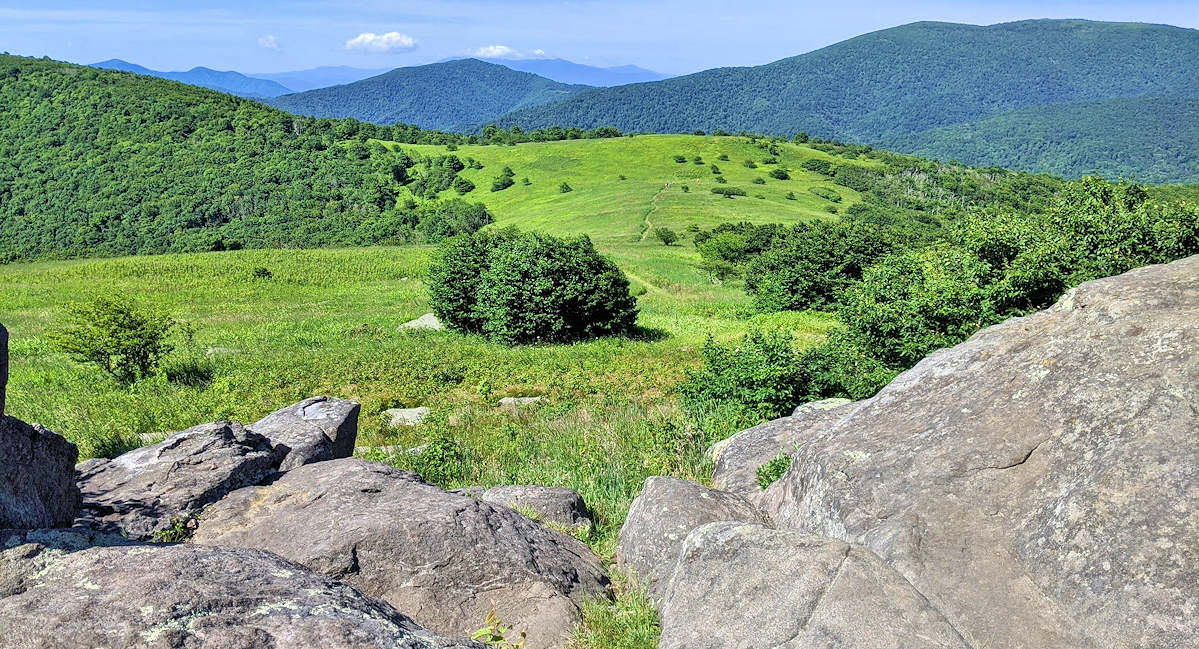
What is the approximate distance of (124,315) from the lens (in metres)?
21.1

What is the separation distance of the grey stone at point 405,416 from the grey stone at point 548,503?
24.7 feet

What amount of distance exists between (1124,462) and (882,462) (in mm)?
1589

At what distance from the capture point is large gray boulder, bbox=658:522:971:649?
14.5 feet

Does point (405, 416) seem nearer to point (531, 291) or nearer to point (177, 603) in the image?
point (177, 603)

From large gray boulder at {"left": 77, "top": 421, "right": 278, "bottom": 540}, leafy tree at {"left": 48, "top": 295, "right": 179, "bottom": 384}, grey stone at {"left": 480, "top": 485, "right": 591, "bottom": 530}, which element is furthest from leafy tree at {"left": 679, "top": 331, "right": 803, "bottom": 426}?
leafy tree at {"left": 48, "top": 295, "right": 179, "bottom": 384}

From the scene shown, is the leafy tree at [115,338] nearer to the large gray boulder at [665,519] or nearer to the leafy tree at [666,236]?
the large gray boulder at [665,519]

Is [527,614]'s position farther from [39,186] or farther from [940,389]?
[39,186]

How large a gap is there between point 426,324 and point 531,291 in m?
6.60

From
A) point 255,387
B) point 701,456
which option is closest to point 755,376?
point 701,456

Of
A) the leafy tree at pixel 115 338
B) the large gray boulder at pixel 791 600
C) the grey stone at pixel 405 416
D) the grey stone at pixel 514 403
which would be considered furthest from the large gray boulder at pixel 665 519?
the leafy tree at pixel 115 338

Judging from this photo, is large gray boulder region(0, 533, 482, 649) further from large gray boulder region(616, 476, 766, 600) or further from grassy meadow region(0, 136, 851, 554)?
grassy meadow region(0, 136, 851, 554)

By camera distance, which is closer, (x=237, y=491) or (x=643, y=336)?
(x=237, y=491)

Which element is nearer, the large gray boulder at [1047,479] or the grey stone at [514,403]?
the large gray boulder at [1047,479]

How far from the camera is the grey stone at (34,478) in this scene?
5.99 metres
